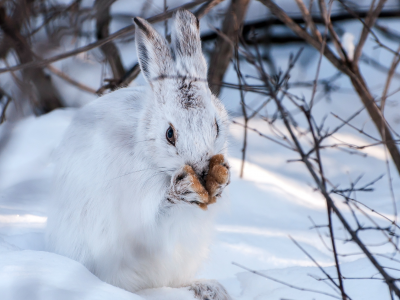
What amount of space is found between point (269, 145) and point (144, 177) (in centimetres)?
273

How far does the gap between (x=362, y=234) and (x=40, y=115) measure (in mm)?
3175

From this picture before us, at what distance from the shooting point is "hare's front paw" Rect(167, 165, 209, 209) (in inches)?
80.9

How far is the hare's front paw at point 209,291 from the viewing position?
97.7 inches

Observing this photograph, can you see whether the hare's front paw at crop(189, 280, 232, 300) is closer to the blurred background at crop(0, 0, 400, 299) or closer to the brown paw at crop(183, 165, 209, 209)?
the blurred background at crop(0, 0, 400, 299)

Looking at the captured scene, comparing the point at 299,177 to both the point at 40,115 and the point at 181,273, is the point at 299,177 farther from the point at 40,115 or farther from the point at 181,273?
the point at 40,115

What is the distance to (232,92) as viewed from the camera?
5801 millimetres

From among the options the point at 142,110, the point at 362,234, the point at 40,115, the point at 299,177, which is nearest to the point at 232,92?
the point at 299,177

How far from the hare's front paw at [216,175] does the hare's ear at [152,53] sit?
568 mm

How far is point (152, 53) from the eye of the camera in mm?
2400

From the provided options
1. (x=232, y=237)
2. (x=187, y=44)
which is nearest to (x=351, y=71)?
(x=232, y=237)

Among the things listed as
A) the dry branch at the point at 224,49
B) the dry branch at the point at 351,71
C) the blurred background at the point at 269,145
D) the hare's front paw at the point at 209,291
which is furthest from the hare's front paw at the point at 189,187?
the dry branch at the point at 224,49

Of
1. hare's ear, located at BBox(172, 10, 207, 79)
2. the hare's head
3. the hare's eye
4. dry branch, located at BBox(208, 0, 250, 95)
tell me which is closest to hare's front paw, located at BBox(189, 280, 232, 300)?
the hare's head

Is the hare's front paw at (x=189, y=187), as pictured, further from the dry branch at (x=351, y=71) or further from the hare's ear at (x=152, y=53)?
the dry branch at (x=351, y=71)

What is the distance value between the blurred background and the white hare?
0.62 ft
